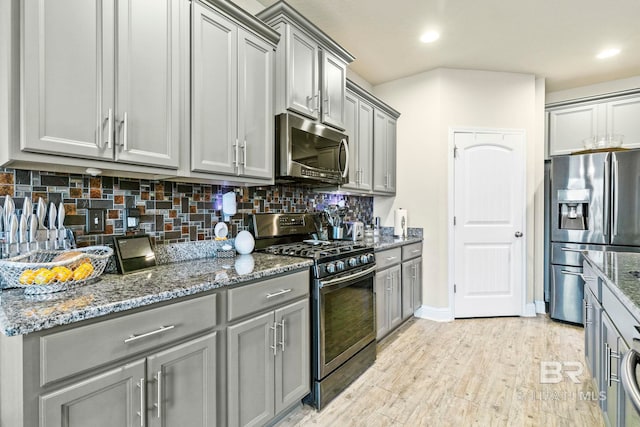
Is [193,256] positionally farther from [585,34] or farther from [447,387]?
[585,34]

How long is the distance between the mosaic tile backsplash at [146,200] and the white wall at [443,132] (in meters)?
1.80

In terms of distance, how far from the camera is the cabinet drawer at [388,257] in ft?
9.01

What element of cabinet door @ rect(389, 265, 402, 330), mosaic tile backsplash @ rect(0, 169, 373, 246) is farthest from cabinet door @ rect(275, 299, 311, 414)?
cabinet door @ rect(389, 265, 402, 330)

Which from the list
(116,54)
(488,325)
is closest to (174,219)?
(116,54)

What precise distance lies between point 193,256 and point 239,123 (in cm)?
87

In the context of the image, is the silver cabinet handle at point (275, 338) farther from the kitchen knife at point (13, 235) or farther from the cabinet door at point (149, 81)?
the kitchen knife at point (13, 235)

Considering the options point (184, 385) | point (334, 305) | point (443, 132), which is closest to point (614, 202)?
point (443, 132)

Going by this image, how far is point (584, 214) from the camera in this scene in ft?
10.9

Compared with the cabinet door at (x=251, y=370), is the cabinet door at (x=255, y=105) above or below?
above

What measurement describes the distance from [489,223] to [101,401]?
371cm

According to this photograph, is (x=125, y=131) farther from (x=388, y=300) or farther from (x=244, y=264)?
(x=388, y=300)

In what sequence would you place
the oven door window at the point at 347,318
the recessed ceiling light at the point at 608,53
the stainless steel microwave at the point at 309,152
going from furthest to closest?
1. the recessed ceiling light at the point at 608,53
2. the stainless steel microwave at the point at 309,152
3. the oven door window at the point at 347,318

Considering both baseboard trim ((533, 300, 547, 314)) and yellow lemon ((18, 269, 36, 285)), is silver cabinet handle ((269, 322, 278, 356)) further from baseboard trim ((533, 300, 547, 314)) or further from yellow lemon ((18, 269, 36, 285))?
baseboard trim ((533, 300, 547, 314))

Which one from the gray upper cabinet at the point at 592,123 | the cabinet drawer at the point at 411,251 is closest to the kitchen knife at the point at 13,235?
the cabinet drawer at the point at 411,251
